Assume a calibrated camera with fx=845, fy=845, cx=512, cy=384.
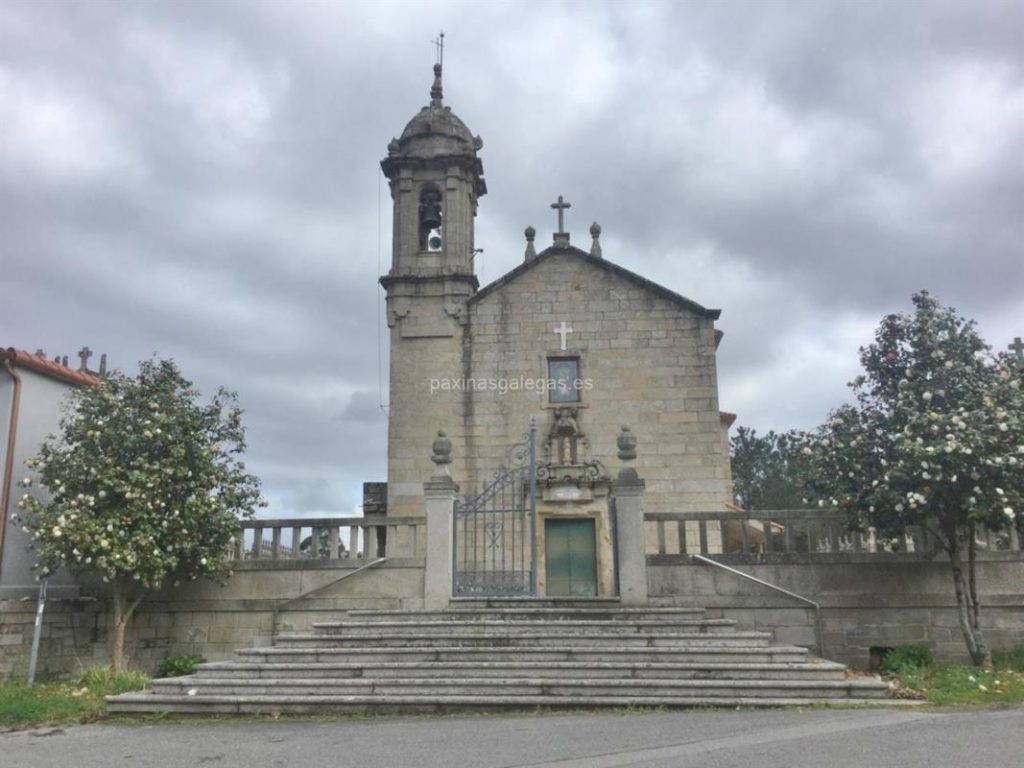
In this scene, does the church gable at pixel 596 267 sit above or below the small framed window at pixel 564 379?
above

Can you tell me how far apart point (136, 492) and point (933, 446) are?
10.5m

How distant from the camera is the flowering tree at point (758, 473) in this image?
50.1 m

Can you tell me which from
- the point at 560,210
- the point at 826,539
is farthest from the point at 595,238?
the point at 826,539

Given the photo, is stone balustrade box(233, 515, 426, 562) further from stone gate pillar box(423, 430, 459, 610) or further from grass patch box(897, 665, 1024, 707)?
grass patch box(897, 665, 1024, 707)

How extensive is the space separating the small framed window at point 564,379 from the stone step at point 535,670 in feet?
27.0

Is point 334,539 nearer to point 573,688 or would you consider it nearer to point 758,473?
point 573,688

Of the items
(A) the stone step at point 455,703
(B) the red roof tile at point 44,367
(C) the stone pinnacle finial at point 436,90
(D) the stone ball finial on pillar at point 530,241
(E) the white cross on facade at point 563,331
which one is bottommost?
(A) the stone step at point 455,703

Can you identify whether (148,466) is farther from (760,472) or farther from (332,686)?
(760,472)

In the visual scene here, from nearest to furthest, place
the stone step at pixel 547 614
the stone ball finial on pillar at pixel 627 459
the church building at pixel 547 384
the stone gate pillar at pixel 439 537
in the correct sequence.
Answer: the stone step at pixel 547 614
the stone gate pillar at pixel 439 537
the stone ball finial on pillar at pixel 627 459
the church building at pixel 547 384

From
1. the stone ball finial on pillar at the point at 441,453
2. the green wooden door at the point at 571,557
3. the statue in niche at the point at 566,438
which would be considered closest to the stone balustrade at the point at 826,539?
the green wooden door at the point at 571,557

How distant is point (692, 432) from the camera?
1645 centimetres

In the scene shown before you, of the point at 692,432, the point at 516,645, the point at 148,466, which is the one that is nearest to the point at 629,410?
the point at 692,432

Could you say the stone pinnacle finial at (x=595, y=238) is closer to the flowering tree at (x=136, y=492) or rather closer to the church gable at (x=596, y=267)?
the church gable at (x=596, y=267)

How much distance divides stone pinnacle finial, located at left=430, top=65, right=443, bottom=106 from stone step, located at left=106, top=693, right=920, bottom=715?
596 inches
